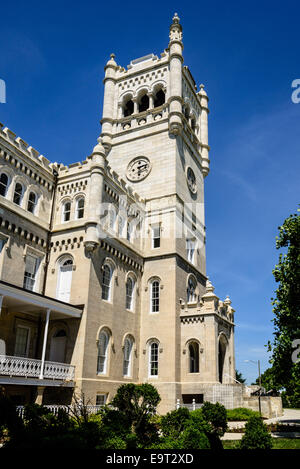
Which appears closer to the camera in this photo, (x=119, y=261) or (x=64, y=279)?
(x=64, y=279)

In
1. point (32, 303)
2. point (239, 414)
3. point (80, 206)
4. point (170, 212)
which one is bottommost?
point (239, 414)

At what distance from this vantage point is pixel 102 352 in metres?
27.0

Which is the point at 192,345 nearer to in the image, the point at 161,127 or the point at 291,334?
the point at 291,334

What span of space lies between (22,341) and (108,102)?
27.0 meters

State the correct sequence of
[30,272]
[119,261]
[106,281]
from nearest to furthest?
[30,272] → [106,281] → [119,261]

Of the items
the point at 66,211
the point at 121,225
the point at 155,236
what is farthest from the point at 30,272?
the point at 155,236

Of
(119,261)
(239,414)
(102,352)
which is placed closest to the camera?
(102,352)

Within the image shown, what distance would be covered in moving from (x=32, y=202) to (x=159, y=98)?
2100 centimetres

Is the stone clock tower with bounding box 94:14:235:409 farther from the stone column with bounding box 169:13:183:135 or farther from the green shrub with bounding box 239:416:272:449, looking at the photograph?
the green shrub with bounding box 239:416:272:449

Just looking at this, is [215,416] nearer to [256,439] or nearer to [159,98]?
[256,439]

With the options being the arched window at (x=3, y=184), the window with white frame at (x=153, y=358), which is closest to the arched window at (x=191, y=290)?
the window with white frame at (x=153, y=358)

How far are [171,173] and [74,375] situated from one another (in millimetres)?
18825

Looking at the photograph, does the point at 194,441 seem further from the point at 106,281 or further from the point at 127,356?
the point at 127,356

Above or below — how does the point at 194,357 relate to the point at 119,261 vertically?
below
